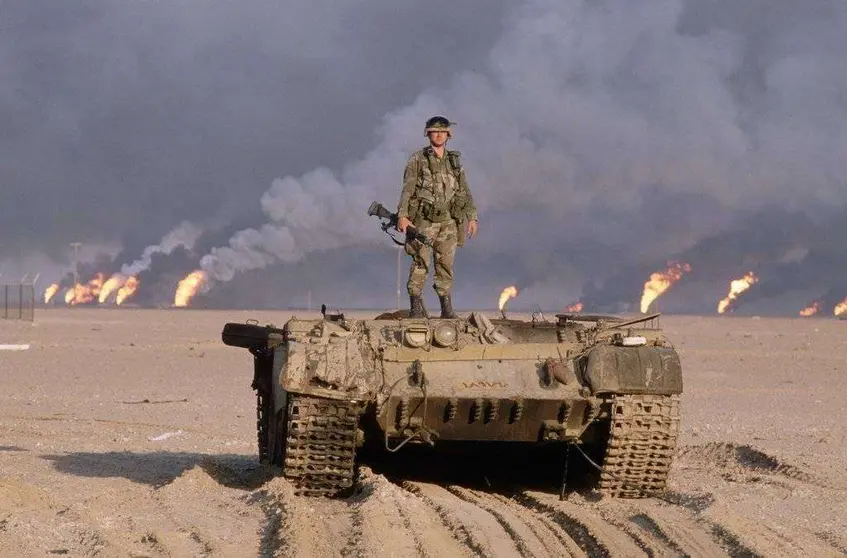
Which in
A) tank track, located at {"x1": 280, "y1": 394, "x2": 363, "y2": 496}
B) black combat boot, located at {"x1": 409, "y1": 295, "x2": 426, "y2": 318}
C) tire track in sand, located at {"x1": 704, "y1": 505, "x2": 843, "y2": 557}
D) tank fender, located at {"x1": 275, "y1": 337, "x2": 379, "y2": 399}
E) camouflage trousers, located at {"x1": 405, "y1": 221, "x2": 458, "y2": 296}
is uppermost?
camouflage trousers, located at {"x1": 405, "y1": 221, "x2": 458, "y2": 296}

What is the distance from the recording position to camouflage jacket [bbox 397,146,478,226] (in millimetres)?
15320

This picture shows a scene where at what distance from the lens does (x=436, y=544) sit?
9711 mm

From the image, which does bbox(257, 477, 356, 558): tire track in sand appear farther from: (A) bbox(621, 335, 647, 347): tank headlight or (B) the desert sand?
→ (A) bbox(621, 335, 647, 347): tank headlight

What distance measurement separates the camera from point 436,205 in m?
15.3

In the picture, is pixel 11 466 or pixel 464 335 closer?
pixel 464 335

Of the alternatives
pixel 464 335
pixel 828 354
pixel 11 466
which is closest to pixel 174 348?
pixel 828 354

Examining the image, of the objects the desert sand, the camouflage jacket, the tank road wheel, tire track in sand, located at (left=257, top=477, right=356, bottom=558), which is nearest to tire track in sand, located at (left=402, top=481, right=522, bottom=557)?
the desert sand

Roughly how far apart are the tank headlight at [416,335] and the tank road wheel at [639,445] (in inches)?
68.3

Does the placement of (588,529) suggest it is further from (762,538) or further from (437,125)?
(437,125)

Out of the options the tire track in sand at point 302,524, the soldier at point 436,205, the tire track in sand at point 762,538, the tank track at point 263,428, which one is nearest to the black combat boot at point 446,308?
the soldier at point 436,205

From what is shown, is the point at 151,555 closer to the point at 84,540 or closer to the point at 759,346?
the point at 84,540

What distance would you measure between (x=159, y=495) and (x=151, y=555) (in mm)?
2955

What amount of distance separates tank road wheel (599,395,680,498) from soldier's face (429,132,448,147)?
421 cm

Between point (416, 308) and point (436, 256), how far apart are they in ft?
3.39
